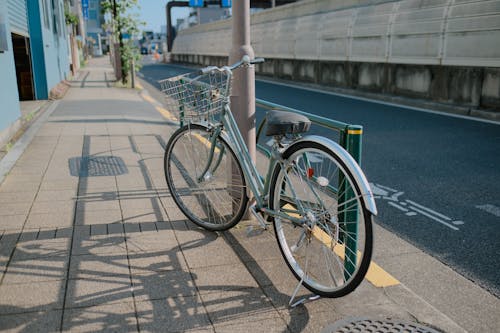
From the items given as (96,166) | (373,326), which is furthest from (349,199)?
(96,166)

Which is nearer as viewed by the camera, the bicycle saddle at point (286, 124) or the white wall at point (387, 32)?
the bicycle saddle at point (286, 124)

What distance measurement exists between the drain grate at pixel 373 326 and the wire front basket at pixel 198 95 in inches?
71.3

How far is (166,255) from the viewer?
360cm

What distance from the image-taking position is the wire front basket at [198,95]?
3643 millimetres

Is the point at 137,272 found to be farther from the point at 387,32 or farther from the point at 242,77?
the point at 387,32

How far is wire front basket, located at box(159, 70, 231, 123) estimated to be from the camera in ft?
12.0

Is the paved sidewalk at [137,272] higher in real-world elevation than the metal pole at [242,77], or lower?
lower

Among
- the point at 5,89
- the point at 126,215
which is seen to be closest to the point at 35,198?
the point at 126,215

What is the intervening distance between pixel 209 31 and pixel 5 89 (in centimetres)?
3320

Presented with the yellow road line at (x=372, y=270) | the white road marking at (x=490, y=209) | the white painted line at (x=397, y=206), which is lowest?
the white painted line at (x=397, y=206)

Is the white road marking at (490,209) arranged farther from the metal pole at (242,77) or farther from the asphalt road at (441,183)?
the metal pole at (242,77)

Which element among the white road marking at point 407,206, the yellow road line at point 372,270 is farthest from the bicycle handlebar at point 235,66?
the white road marking at point 407,206

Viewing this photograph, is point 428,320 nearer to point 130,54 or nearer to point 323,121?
point 323,121

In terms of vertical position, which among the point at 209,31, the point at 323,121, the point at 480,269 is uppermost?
the point at 209,31
